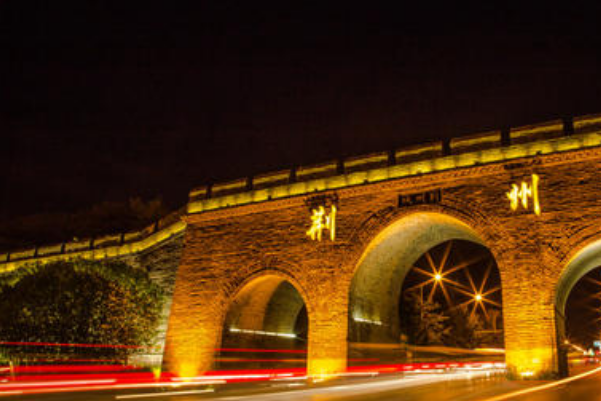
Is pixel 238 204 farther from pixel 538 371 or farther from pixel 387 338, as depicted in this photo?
pixel 538 371

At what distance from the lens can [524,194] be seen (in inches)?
550

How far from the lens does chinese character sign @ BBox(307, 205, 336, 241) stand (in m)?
16.5

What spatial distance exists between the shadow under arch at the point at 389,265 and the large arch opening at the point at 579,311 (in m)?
2.48

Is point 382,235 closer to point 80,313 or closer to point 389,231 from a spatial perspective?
point 389,231

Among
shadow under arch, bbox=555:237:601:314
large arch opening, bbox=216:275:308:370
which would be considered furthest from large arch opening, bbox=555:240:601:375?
large arch opening, bbox=216:275:308:370

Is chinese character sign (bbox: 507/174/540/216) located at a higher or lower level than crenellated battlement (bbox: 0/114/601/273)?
lower

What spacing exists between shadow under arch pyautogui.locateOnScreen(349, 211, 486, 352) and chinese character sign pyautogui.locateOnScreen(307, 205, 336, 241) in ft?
4.23

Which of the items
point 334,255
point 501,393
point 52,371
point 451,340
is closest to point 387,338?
point 334,255

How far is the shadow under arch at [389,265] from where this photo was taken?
1584 centimetres

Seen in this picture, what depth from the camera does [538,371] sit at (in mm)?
12930

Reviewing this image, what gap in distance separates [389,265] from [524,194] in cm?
497

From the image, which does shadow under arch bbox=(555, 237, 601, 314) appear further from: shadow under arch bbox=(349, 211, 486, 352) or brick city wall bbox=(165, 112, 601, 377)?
shadow under arch bbox=(349, 211, 486, 352)

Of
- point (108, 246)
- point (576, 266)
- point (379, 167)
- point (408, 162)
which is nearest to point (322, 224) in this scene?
point (379, 167)

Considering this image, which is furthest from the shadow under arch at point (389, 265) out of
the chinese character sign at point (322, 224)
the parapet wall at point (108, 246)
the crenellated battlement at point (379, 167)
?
the parapet wall at point (108, 246)
